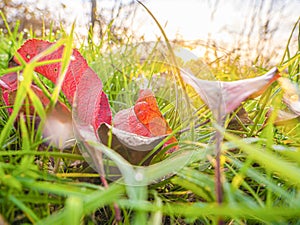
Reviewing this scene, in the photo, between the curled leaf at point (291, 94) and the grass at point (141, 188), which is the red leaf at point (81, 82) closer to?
the grass at point (141, 188)

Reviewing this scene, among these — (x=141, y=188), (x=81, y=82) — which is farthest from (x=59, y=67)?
(x=141, y=188)

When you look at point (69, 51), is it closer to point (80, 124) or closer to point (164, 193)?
point (80, 124)

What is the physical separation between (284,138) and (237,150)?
92 millimetres

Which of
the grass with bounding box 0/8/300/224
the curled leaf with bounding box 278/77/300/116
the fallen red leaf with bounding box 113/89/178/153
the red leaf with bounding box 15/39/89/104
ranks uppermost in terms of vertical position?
the red leaf with bounding box 15/39/89/104

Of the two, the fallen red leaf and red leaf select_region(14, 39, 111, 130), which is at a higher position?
red leaf select_region(14, 39, 111, 130)

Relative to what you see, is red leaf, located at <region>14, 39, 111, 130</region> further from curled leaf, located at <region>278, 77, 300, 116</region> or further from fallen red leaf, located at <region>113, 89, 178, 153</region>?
curled leaf, located at <region>278, 77, 300, 116</region>

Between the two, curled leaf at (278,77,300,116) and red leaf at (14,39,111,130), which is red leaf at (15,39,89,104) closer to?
red leaf at (14,39,111,130)

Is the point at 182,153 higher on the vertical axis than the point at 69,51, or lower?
lower

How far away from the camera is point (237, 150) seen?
1.41 ft

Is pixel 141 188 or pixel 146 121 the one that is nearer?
pixel 141 188

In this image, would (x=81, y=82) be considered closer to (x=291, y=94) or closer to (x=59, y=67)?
(x=59, y=67)

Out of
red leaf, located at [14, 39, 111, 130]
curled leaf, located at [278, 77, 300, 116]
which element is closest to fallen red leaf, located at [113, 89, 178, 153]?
red leaf, located at [14, 39, 111, 130]

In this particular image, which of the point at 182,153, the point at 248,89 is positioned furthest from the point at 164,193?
the point at 248,89

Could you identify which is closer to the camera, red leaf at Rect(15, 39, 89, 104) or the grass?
the grass
